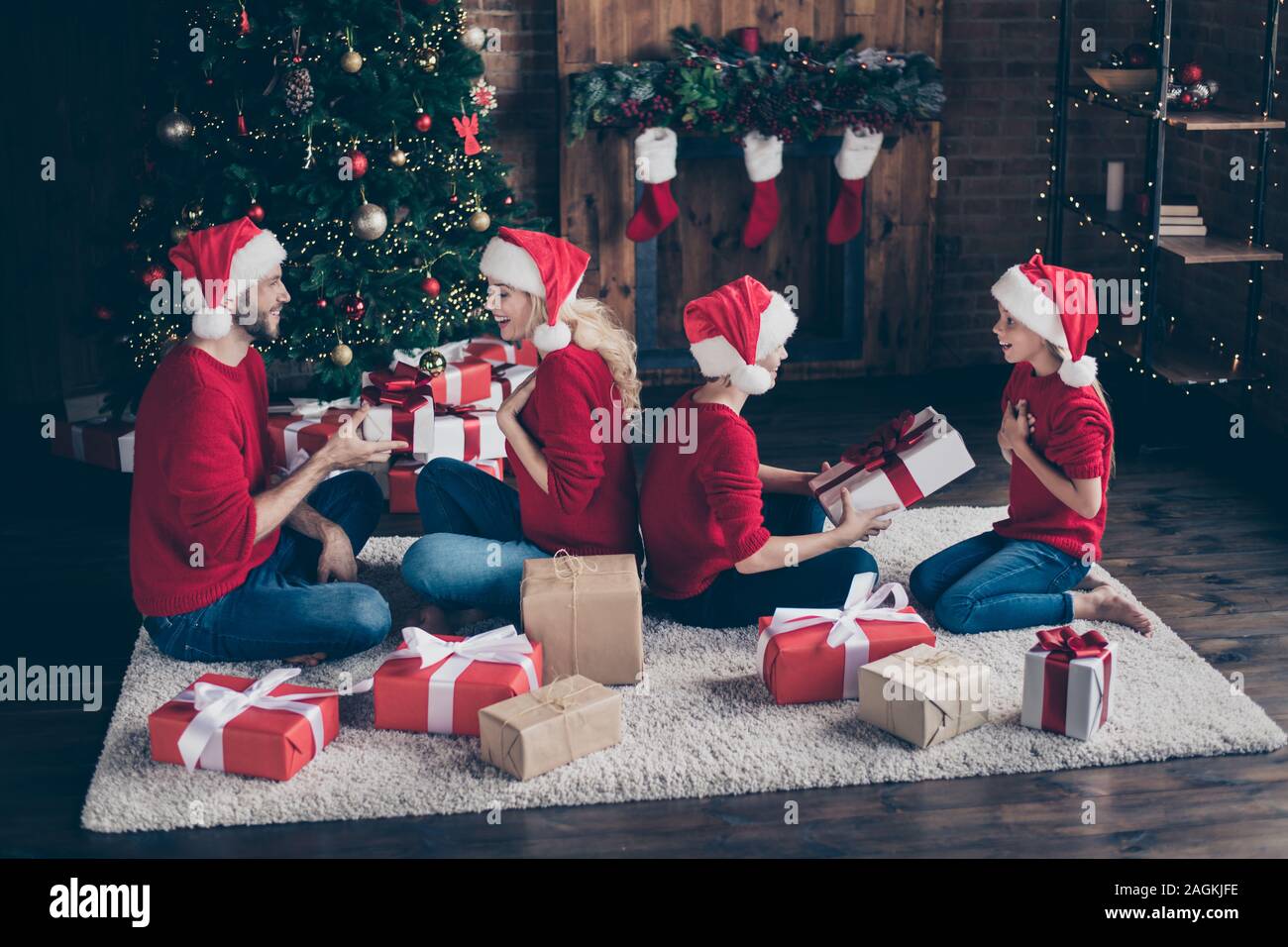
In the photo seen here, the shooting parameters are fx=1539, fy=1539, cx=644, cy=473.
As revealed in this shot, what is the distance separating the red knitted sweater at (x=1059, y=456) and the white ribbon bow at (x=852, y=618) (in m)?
0.52

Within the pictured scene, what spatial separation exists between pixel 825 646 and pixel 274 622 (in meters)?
1.38

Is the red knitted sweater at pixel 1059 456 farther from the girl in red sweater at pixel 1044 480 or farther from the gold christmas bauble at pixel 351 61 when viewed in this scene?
the gold christmas bauble at pixel 351 61

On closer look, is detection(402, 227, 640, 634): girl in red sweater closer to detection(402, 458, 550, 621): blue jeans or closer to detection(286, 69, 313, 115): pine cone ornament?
detection(402, 458, 550, 621): blue jeans

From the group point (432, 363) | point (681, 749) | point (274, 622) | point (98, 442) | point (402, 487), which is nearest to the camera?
point (681, 749)

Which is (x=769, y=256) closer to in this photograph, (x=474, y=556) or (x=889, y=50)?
(x=889, y=50)

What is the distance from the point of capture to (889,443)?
4.26 m

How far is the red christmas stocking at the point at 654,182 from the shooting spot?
613 centimetres

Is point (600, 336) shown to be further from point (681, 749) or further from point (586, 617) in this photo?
point (681, 749)

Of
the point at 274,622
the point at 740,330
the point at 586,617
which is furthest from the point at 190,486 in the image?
the point at 740,330

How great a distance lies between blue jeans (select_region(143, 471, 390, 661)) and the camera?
152 inches

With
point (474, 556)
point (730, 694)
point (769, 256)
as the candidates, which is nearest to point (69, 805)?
→ point (474, 556)

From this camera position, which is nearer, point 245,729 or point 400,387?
point 245,729

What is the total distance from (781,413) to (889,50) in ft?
5.10

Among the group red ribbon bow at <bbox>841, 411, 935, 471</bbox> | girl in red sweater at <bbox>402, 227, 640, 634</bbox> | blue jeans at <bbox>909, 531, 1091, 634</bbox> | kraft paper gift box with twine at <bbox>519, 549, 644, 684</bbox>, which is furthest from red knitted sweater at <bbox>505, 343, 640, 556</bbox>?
blue jeans at <bbox>909, 531, 1091, 634</bbox>
